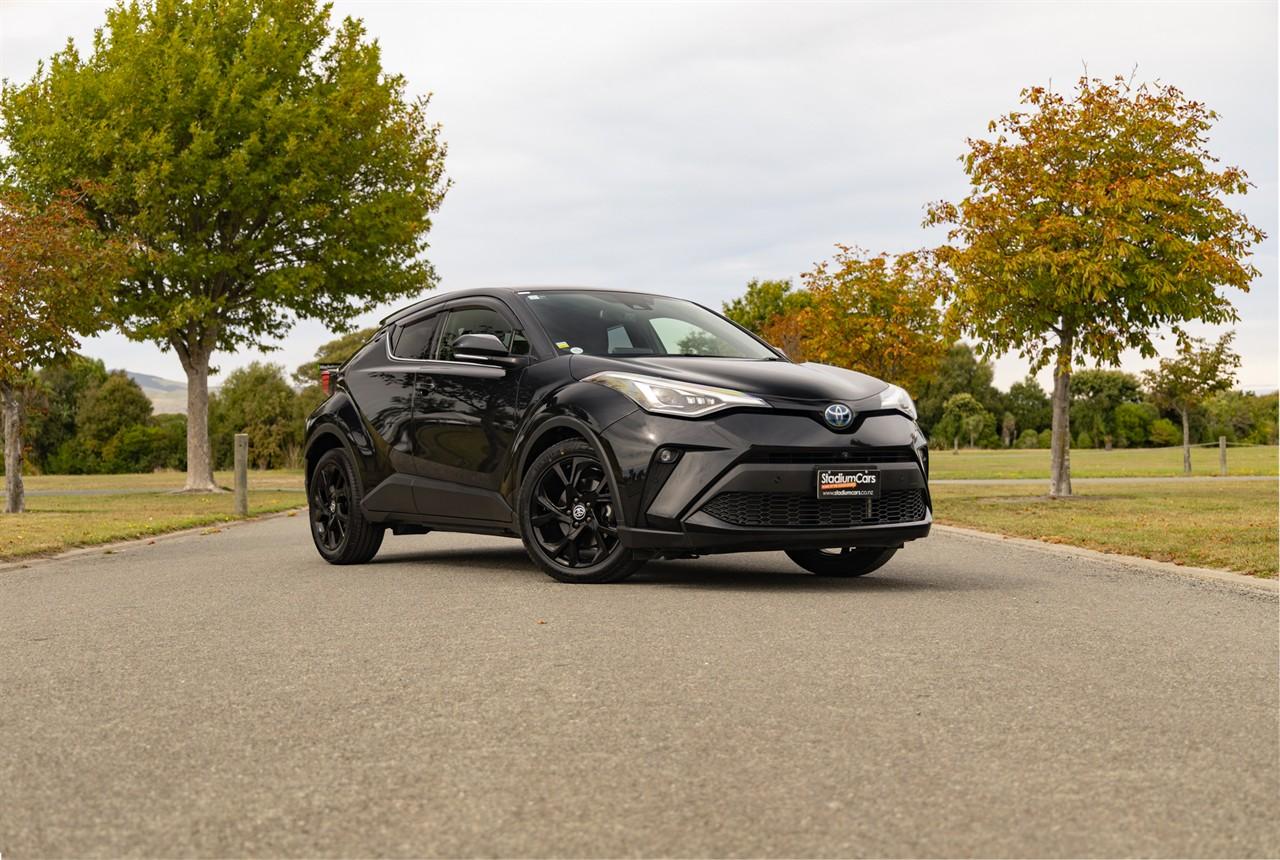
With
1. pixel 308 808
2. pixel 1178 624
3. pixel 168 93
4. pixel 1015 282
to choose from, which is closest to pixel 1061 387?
pixel 1015 282

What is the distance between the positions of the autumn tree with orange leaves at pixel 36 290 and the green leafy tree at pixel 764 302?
65427mm

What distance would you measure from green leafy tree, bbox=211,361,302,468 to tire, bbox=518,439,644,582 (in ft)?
178

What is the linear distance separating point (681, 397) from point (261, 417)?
187 ft

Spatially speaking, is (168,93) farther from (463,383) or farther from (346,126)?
(463,383)

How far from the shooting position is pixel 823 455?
776 cm

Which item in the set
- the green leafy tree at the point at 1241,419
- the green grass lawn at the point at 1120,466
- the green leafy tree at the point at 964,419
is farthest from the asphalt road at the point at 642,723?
the green leafy tree at the point at 964,419

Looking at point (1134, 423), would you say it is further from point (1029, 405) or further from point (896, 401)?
point (896, 401)

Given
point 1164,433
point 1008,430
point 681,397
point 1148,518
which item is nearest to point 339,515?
point 681,397

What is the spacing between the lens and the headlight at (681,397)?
303 inches

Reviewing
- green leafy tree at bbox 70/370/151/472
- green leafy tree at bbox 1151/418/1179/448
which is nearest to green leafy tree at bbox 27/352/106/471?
green leafy tree at bbox 70/370/151/472

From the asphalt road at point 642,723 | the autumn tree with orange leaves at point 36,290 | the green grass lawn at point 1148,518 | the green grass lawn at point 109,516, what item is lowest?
the green grass lawn at point 109,516

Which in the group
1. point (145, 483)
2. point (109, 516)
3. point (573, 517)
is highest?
point (573, 517)

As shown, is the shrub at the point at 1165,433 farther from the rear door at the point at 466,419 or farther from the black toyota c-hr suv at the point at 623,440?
the rear door at the point at 466,419

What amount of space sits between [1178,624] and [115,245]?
1987cm
